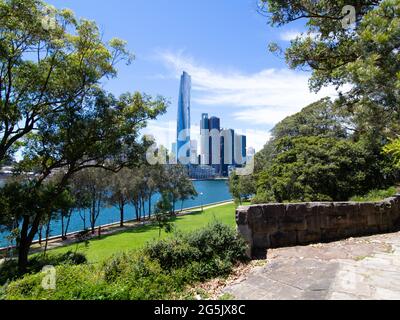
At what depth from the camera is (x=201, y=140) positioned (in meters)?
56.0

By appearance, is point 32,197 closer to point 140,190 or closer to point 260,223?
point 260,223

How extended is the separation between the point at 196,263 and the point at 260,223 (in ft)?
4.77

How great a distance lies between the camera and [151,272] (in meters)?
3.96

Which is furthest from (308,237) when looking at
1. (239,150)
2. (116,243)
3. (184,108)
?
(184,108)

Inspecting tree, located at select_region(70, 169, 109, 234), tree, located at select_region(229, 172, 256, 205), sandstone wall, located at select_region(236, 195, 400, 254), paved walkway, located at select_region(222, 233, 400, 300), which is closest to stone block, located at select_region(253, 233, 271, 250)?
sandstone wall, located at select_region(236, 195, 400, 254)

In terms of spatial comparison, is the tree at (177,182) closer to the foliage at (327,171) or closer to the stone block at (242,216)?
the foliage at (327,171)

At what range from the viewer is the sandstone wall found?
5008 mm

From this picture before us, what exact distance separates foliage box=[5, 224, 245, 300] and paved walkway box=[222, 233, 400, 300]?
559 mm

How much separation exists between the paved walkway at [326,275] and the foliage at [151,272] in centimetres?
56

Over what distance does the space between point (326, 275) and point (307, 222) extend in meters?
1.74

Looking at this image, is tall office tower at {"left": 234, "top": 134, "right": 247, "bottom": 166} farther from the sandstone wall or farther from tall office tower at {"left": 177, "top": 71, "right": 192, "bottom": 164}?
the sandstone wall

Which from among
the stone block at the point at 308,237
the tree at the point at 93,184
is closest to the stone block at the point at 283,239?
the stone block at the point at 308,237

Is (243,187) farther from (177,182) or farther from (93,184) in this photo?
(93,184)
